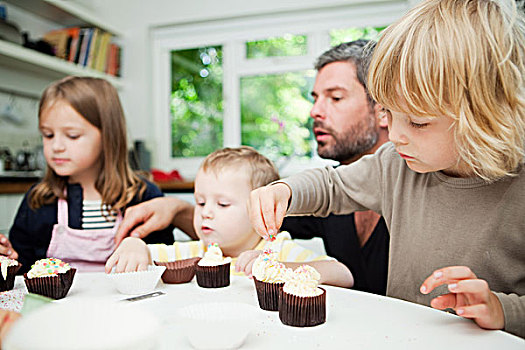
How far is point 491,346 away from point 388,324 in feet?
0.53

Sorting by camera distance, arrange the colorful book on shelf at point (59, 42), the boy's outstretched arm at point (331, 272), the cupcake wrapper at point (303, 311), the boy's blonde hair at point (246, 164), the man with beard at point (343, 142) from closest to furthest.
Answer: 1. the cupcake wrapper at point (303, 311)
2. the boy's outstretched arm at point (331, 272)
3. the boy's blonde hair at point (246, 164)
4. the man with beard at point (343, 142)
5. the colorful book on shelf at point (59, 42)

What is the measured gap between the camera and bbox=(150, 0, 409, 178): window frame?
13.5ft

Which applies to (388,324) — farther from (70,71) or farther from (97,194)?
(70,71)

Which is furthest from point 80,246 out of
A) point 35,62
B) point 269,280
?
point 35,62

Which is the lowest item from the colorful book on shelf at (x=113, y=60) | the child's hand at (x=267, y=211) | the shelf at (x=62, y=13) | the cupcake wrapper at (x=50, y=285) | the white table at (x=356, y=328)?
the white table at (x=356, y=328)

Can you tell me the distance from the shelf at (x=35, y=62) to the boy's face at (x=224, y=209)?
244cm

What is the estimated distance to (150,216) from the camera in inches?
65.4

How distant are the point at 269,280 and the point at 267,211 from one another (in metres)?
0.21

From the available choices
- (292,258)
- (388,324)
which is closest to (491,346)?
(388,324)

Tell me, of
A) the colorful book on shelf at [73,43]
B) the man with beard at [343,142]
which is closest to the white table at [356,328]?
the man with beard at [343,142]

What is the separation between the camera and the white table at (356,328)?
0.71 m

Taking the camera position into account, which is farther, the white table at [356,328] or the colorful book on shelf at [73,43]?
the colorful book on shelf at [73,43]

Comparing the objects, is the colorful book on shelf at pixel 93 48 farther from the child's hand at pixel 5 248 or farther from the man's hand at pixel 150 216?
the child's hand at pixel 5 248

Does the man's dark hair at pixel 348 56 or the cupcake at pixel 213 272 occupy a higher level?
the man's dark hair at pixel 348 56
